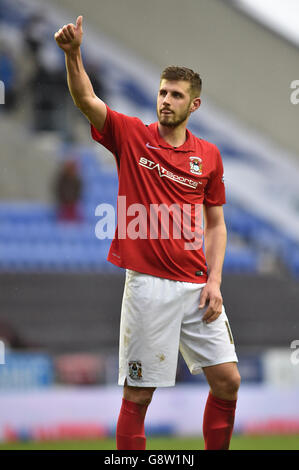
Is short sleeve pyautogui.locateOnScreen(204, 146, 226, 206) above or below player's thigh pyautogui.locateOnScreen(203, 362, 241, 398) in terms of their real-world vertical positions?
above

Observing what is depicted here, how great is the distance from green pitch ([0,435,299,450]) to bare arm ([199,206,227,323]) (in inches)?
111

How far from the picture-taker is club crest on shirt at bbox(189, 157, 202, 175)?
2848mm

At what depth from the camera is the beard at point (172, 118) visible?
2.77 metres

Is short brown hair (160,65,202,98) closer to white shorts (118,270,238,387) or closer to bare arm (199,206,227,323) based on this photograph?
bare arm (199,206,227,323)

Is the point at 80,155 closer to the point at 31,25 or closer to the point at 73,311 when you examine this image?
the point at 31,25

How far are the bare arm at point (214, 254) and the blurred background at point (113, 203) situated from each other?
3184 mm

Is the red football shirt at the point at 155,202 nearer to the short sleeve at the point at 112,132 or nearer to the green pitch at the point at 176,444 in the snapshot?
the short sleeve at the point at 112,132

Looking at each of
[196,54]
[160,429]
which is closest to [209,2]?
[196,54]

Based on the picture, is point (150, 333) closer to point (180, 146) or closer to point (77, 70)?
point (180, 146)

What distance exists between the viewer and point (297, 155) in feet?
34.2

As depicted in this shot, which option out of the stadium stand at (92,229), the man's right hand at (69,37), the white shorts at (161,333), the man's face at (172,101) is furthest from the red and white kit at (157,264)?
the stadium stand at (92,229)

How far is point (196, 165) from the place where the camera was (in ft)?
9.40

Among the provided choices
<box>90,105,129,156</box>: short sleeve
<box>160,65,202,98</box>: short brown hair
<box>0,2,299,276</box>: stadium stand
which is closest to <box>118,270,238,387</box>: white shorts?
<box>90,105,129,156</box>: short sleeve

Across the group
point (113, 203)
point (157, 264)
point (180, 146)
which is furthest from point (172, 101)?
point (113, 203)
